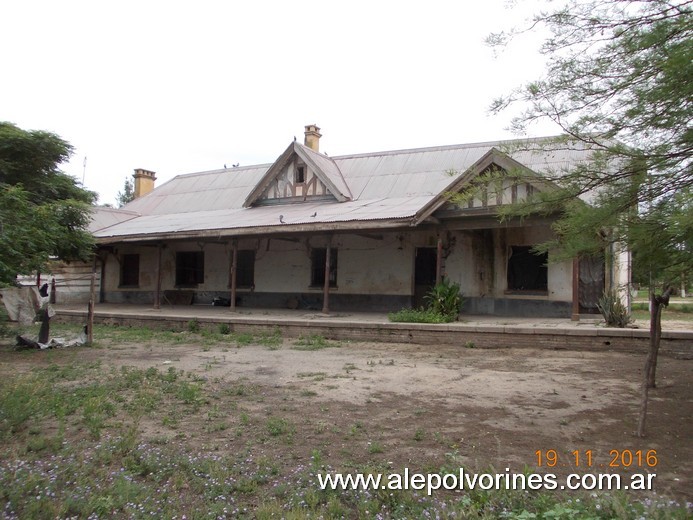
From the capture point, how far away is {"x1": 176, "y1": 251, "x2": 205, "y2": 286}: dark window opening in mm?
19916

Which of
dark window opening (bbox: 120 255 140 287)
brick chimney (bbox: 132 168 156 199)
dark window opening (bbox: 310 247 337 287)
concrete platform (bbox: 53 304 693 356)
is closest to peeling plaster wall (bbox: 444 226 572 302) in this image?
concrete platform (bbox: 53 304 693 356)

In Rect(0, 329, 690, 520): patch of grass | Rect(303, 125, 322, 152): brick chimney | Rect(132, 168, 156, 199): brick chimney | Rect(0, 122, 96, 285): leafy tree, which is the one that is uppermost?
Rect(303, 125, 322, 152): brick chimney

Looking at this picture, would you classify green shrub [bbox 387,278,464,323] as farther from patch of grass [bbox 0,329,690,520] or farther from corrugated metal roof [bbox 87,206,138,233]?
corrugated metal roof [bbox 87,206,138,233]

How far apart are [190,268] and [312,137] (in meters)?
7.36

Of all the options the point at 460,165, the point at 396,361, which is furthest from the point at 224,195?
the point at 396,361

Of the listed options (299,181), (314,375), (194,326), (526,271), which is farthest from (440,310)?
(299,181)

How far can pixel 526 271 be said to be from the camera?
14664 mm

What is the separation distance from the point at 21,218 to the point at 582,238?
7.82 meters

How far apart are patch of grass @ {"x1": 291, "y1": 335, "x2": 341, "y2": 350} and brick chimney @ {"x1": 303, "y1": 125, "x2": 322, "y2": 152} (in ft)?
39.6

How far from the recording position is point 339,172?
64.2ft

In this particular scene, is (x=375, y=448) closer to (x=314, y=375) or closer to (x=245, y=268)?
(x=314, y=375)

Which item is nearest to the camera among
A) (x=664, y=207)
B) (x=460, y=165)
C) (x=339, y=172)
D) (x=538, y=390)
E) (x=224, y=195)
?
(x=664, y=207)

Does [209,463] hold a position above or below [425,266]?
below

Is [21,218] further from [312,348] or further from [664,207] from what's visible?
[664,207]
